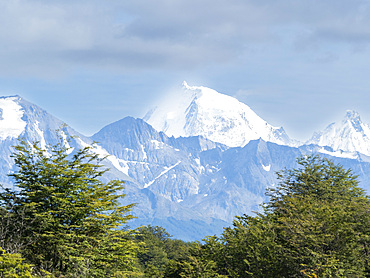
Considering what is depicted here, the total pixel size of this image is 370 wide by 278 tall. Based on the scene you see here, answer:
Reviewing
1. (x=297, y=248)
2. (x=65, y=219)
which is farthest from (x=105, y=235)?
(x=297, y=248)

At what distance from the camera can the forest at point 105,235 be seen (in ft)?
116

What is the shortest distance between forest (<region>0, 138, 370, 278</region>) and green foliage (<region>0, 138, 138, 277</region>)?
0.07m

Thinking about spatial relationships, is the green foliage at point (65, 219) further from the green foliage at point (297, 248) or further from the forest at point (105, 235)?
the green foliage at point (297, 248)

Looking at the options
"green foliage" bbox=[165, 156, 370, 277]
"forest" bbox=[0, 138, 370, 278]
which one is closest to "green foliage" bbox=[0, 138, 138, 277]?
"forest" bbox=[0, 138, 370, 278]

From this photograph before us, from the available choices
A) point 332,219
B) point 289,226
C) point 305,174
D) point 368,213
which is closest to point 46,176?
point 289,226

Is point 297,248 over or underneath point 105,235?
over

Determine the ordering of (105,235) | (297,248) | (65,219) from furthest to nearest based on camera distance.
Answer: (297,248)
(105,235)
(65,219)

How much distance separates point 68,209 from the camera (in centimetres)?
3656

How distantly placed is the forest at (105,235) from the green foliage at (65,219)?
72mm

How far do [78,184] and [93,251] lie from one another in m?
5.39

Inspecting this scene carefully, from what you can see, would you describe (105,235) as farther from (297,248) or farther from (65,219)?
(297,248)

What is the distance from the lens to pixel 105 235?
125 ft

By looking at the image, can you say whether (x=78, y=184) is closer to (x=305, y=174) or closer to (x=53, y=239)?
(x=53, y=239)

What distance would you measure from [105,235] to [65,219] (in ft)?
10.8
